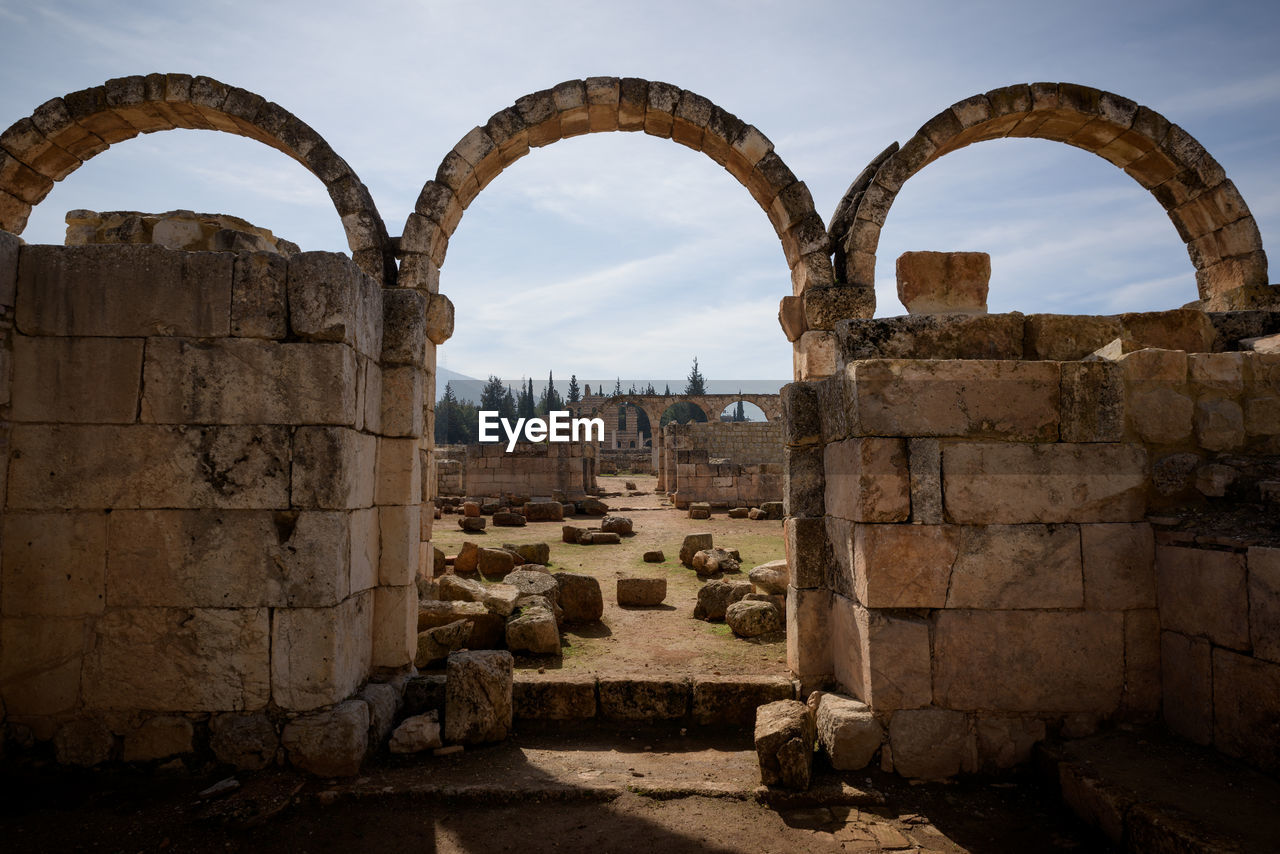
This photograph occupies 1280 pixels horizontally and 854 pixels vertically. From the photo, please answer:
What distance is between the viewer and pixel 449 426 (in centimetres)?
6269

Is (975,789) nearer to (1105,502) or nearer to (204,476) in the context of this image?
(1105,502)

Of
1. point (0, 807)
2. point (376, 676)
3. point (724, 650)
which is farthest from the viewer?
point (724, 650)

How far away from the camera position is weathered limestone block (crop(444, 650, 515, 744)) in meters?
4.27

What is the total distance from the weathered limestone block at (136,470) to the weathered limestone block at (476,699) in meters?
1.50

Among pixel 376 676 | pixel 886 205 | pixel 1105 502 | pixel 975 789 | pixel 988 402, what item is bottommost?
pixel 975 789

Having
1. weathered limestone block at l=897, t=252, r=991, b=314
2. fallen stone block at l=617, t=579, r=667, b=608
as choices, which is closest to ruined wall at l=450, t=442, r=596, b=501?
fallen stone block at l=617, t=579, r=667, b=608

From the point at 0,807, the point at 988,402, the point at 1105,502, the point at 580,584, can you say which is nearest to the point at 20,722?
the point at 0,807

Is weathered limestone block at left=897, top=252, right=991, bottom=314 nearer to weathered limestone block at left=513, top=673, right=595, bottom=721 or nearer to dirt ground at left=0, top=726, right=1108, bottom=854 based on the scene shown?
dirt ground at left=0, top=726, right=1108, bottom=854

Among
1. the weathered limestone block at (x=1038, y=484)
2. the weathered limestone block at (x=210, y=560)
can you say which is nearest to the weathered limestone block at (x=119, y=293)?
the weathered limestone block at (x=210, y=560)

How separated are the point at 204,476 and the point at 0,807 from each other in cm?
180

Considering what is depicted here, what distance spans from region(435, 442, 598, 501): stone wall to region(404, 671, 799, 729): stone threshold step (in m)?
15.5

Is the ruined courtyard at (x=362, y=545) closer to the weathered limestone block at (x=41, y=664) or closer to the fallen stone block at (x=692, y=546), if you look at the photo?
the weathered limestone block at (x=41, y=664)

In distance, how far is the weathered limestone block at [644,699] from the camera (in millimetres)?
4734

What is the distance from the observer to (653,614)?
7523mm
